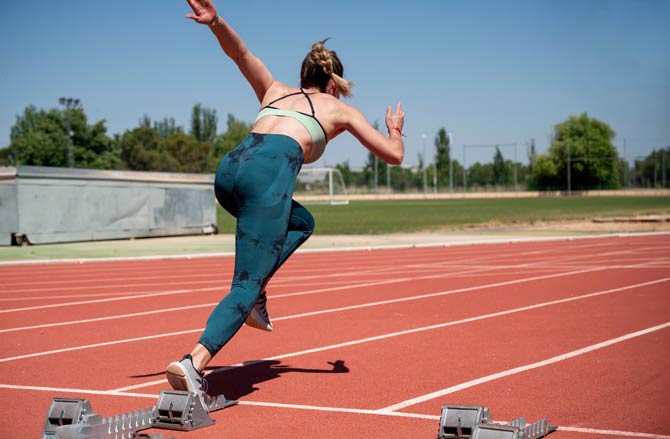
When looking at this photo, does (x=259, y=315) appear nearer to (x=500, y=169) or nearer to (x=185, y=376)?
(x=185, y=376)

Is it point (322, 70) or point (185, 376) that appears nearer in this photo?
point (185, 376)

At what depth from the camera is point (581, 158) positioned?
5010 inches

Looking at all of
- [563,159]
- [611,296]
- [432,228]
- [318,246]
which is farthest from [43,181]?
[563,159]

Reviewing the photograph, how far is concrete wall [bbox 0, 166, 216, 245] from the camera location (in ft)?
74.5

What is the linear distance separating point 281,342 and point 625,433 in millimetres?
3432

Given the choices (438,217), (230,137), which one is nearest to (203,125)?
(230,137)

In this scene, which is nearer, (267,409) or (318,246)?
(267,409)

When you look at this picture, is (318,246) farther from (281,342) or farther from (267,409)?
(267,409)

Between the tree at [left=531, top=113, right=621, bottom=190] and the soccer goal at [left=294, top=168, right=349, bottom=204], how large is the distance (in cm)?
4313

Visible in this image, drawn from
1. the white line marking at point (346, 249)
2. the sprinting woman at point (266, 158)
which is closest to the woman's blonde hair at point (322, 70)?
the sprinting woman at point (266, 158)

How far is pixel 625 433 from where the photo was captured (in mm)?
4156

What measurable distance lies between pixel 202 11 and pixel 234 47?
318mm

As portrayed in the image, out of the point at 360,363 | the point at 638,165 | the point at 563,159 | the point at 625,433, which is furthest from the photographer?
the point at 563,159

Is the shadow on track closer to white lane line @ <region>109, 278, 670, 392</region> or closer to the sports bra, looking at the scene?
white lane line @ <region>109, 278, 670, 392</region>
